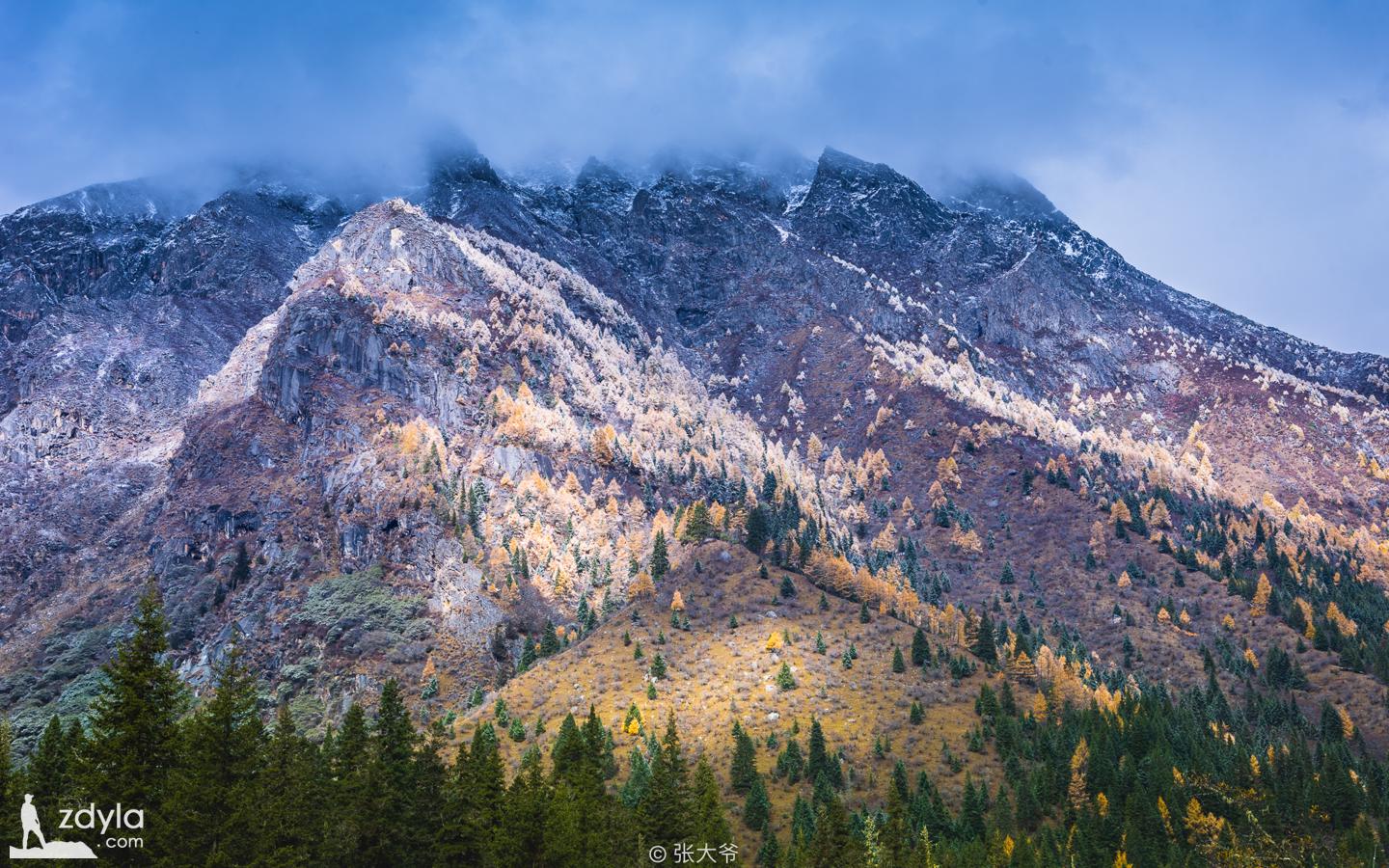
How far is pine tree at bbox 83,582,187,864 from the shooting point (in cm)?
3212

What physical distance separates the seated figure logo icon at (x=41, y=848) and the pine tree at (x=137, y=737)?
1.64m

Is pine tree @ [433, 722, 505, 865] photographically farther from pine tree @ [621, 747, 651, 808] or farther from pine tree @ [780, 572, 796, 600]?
pine tree @ [780, 572, 796, 600]

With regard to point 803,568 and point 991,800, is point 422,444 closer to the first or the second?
point 803,568

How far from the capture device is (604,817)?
65.7 m

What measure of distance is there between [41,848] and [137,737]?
4.30 metres

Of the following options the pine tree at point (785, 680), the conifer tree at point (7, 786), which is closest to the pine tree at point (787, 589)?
the pine tree at point (785, 680)

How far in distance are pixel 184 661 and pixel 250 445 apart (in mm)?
60006

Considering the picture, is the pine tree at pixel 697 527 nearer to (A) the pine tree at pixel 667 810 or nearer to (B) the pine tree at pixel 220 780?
(A) the pine tree at pixel 667 810

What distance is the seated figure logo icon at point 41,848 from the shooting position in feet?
99.5

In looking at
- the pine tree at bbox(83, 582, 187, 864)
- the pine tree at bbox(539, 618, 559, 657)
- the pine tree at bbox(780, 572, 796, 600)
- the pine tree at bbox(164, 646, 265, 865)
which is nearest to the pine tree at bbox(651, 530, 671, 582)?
the pine tree at bbox(539, 618, 559, 657)

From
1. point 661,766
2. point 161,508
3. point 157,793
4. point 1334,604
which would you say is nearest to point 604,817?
point 661,766

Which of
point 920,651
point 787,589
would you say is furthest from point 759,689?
point 787,589

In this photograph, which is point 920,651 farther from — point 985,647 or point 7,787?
point 7,787

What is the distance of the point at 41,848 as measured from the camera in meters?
31.6
